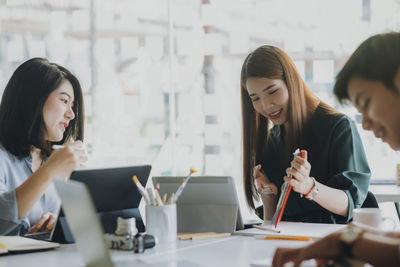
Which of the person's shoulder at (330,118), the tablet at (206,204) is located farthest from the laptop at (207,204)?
the person's shoulder at (330,118)

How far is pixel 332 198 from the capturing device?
5.82ft

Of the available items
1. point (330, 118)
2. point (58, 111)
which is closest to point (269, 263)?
point (330, 118)

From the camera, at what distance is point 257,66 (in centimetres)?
202

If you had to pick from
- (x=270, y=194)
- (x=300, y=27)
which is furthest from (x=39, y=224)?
(x=300, y=27)

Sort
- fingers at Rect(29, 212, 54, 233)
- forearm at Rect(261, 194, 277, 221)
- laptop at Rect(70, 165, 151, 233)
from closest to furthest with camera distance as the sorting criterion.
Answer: laptop at Rect(70, 165, 151, 233) < fingers at Rect(29, 212, 54, 233) < forearm at Rect(261, 194, 277, 221)

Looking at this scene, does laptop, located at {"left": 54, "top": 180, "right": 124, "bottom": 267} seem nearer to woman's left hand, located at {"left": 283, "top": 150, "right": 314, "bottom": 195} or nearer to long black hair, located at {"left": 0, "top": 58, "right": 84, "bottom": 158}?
woman's left hand, located at {"left": 283, "top": 150, "right": 314, "bottom": 195}

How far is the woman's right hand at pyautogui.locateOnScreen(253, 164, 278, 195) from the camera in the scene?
1918 mm

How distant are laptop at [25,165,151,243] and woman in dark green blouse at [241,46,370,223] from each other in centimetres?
53

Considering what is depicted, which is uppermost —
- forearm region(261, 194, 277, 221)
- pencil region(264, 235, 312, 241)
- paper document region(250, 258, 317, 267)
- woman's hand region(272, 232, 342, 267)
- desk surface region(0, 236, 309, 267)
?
woman's hand region(272, 232, 342, 267)

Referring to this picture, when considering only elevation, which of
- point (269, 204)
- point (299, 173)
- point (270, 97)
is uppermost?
point (270, 97)

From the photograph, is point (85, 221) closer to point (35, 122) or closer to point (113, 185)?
point (113, 185)

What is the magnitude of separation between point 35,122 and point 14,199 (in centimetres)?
47

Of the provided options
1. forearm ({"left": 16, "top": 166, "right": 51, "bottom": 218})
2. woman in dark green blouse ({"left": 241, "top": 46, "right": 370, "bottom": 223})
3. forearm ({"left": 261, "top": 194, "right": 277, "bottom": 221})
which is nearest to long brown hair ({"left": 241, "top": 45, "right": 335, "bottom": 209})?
woman in dark green blouse ({"left": 241, "top": 46, "right": 370, "bottom": 223})

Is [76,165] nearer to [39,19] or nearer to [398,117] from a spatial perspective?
[398,117]
